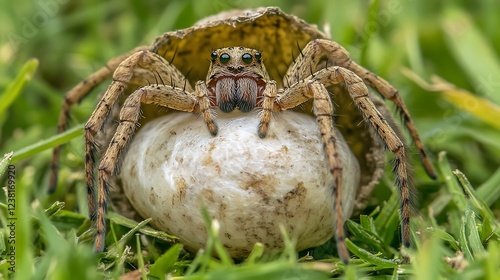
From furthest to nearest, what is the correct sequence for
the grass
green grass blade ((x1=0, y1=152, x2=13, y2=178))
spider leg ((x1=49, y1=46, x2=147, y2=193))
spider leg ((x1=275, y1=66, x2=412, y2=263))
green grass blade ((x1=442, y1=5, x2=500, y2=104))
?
green grass blade ((x1=442, y1=5, x2=500, y2=104)) < spider leg ((x1=49, y1=46, x2=147, y2=193)) < green grass blade ((x1=0, y1=152, x2=13, y2=178)) < spider leg ((x1=275, y1=66, x2=412, y2=263)) < the grass

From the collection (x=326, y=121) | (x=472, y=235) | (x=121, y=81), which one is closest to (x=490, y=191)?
(x=472, y=235)

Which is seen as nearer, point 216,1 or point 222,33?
point 222,33

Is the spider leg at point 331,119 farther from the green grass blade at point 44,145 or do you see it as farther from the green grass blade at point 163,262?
the green grass blade at point 44,145

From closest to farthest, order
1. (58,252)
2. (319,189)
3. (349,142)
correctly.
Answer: (58,252), (319,189), (349,142)

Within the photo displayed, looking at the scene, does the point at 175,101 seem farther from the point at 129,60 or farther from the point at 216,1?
the point at 216,1

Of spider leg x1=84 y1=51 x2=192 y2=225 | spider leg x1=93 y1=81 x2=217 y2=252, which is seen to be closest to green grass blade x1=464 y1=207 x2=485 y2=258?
spider leg x1=93 y1=81 x2=217 y2=252

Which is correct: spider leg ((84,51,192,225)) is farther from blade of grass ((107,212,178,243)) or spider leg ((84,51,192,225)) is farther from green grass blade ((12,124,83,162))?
green grass blade ((12,124,83,162))

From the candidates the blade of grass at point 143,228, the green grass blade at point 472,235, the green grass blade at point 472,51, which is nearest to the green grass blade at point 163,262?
the blade of grass at point 143,228

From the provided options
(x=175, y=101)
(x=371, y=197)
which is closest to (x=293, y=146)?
(x=175, y=101)
